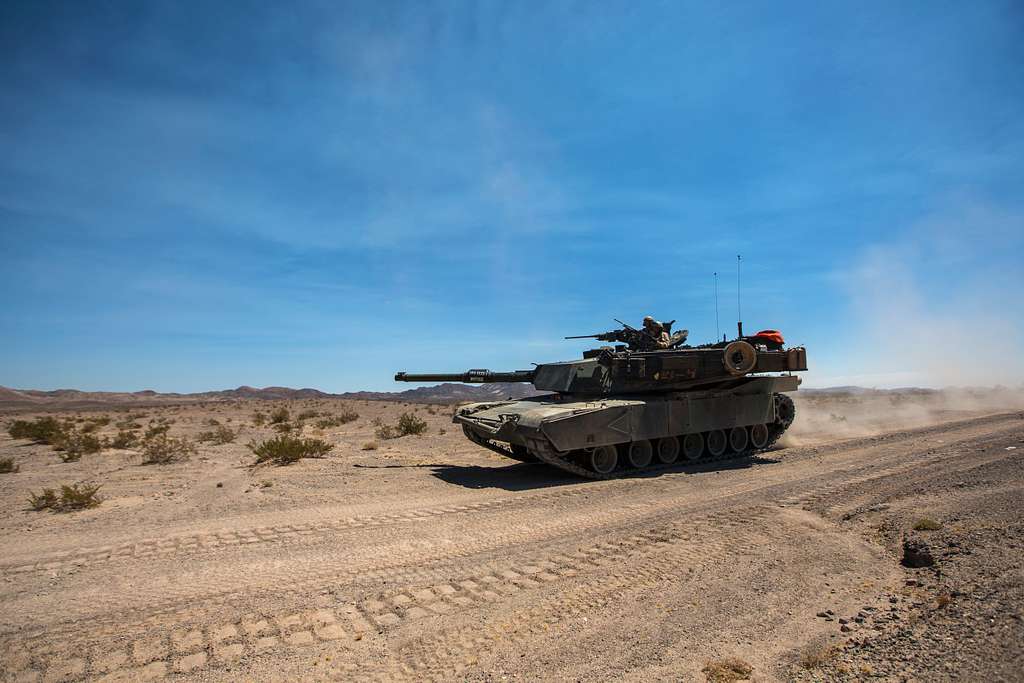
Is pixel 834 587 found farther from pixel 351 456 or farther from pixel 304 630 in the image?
pixel 351 456

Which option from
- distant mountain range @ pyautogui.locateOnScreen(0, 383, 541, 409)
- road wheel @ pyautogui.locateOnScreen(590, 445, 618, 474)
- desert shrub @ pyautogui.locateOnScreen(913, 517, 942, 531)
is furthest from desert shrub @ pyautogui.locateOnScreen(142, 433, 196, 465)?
distant mountain range @ pyautogui.locateOnScreen(0, 383, 541, 409)

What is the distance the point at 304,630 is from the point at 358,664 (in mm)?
801

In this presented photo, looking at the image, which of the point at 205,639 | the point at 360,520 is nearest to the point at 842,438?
the point at 360,520

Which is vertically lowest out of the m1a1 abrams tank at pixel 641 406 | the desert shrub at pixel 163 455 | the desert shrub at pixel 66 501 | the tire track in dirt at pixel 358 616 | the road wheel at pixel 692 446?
the tire track in dirt at pixel 358 616

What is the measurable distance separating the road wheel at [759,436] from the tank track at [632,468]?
0.39ft

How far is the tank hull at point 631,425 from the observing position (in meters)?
11.1

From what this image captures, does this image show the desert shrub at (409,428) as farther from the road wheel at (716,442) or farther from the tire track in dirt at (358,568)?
the tire track in dirt at (358,568)

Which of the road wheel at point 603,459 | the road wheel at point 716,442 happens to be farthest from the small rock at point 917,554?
the road wheel at point 716,442

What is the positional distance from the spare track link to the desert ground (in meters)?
0.78

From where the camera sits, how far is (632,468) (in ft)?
40.7

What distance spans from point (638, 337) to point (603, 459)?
4499 millimetres

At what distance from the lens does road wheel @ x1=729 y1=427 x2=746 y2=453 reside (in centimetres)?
1504

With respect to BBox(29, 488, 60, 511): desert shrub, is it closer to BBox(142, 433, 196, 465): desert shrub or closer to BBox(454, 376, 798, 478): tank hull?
BBox(142, 433, 196, 465): desert shrub

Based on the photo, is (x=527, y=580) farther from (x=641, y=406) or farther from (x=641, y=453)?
(x=641, y=453)
